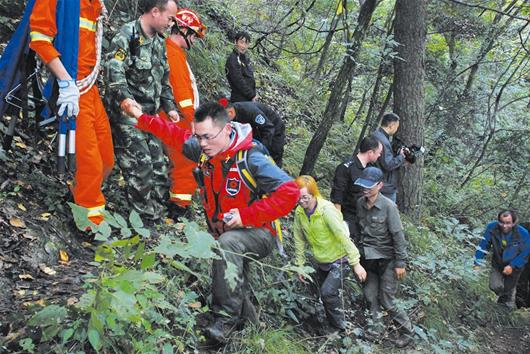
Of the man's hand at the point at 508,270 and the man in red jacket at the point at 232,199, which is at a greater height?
the man in red jacket at the point at 232,199

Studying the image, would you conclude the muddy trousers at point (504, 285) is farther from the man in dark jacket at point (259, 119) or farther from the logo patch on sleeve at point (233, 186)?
the logo patch on sleeve at point (233, 186)

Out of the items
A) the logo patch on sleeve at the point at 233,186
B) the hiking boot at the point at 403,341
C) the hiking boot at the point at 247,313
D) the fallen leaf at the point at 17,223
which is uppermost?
the logo patch on sleeve at the point at 233,186

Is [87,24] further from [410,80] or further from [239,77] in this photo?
[410,80]

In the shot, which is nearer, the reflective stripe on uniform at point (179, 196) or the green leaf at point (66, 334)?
the green leaf at point (66, 334)

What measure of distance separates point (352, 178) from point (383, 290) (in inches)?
52.5

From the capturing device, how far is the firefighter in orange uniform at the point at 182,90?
17.3ft

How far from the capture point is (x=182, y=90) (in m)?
5.36

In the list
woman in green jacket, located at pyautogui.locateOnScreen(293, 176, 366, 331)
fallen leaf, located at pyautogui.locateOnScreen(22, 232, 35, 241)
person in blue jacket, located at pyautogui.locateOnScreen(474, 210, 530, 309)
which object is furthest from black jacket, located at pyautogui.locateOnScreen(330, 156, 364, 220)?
fallen leaf, located at pyautogui.locateOnScreen(22, 232, 35, 241)

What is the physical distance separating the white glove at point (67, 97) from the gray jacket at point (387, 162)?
148 inches

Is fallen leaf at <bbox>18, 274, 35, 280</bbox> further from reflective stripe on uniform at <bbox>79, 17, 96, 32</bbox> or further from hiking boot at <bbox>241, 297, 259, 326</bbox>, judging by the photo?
reflective stripe on uniform at <bbox>79, 17, 96, 32</bbox>

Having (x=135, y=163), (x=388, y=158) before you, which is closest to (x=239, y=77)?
(x=388, y=158)

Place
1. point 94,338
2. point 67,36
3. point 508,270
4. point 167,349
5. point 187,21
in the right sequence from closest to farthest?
1. point 94,338
2. point 167,349
3. point 67,36
4. point 187,21
5. point 508,270

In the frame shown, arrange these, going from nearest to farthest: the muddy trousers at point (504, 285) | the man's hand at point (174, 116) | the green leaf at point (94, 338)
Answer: the green leaf at point (94, 338), the man's hand at point (174, 116), the muddy trousers at point (504, 285)

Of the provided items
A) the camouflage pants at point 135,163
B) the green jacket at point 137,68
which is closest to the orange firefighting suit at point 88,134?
the green jacket at point 137,68
